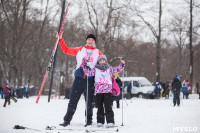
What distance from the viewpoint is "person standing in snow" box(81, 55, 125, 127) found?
5.67 meters

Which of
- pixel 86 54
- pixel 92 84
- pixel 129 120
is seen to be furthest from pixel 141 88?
pixel 86 54

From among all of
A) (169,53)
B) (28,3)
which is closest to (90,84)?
(28,3)

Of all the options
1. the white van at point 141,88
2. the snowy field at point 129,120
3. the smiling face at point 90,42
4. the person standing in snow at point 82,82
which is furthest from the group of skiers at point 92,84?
the white van at point 141,88

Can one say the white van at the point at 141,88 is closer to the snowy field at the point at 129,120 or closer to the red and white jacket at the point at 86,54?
the snowy field at the point at 129,120

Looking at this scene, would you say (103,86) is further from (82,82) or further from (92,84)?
(82,82)

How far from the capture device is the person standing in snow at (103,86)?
5672 mm

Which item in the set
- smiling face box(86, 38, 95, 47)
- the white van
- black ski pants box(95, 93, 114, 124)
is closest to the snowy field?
black ski pants box(95, 93, 114, 124)

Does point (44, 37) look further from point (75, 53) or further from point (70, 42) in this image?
point (75, 53)

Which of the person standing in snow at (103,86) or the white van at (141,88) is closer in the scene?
the person standing in snow at (103,86)

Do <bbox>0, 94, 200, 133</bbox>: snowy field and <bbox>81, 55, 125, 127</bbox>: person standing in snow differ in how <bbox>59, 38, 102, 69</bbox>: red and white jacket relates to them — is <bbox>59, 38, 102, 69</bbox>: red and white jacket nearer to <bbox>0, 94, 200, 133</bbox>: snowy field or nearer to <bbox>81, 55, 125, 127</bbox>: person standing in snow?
<bbox>81, 55, 125, 127</bbox>: person standing in snow

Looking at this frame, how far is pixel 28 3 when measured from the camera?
24.1 m

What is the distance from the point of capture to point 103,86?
5.68 meters

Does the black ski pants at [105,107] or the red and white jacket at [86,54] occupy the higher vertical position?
the red and white jacket at [86,54]

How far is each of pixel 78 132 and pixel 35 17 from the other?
24102mm
